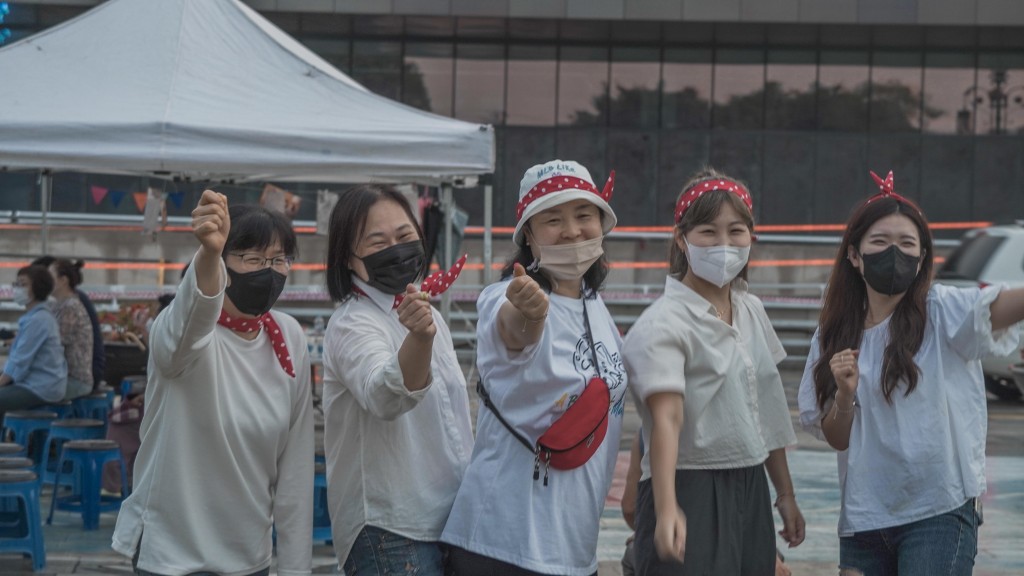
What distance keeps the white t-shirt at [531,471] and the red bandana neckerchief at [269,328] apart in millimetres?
613

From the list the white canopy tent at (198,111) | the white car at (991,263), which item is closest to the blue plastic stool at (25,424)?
the white canopy tent at (198,111)

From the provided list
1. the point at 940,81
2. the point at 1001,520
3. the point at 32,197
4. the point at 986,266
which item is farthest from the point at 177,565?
the point at 940,81

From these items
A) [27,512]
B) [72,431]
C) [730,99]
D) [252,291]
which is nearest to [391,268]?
[252,291]

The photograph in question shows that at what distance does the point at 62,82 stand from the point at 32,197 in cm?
2014

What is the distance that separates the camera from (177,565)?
11.8 feet

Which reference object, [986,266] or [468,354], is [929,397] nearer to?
[986,266]

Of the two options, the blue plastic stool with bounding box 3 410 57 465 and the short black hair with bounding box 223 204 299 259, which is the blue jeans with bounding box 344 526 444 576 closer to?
the short black hair with bounding box 223 204 299 259

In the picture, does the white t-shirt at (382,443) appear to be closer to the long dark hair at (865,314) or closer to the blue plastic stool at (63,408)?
the long dark hair at (865,314)

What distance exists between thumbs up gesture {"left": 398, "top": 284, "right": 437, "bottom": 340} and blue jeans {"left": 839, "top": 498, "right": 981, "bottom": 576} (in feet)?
5.13

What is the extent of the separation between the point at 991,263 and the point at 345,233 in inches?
518

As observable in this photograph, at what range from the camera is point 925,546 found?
3828 mm

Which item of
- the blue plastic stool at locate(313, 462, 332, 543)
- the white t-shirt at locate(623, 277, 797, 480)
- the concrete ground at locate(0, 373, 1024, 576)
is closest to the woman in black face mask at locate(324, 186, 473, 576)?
the white t-shirt at locate(623, 277, 797, 480)

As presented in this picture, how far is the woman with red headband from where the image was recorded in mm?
3609

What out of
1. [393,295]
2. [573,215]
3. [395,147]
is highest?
[395,147]
